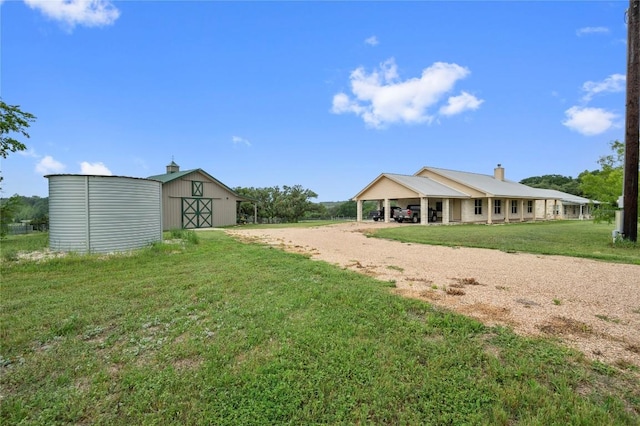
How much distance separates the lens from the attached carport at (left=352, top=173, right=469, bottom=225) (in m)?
23.5

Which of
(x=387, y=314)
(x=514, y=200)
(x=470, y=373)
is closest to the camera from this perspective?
(x=470, y=373)

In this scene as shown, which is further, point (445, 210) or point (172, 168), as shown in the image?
point (172, 168)

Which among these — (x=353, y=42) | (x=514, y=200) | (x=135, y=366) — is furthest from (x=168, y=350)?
(x=514, y=200)

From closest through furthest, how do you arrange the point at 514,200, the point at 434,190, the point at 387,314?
1. the point at 387,314
2. the point at 434,190
3. the point at 514,200

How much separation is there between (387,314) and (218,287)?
115 inches

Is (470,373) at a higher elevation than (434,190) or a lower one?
lower

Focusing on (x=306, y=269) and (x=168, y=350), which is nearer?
(x=168, y=350)

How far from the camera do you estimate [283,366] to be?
2.59m

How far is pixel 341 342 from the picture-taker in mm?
2988

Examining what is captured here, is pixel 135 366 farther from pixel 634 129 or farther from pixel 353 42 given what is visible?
pixel 353 42

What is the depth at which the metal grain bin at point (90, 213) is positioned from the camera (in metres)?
8.70

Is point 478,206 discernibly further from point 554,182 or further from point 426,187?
point 554,182

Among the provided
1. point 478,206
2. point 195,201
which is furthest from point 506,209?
point 195,201

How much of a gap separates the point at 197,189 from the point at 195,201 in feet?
3.11
